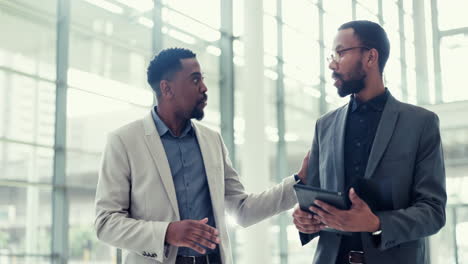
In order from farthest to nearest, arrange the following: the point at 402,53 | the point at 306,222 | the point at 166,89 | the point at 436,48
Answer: the point at 402,53, the point at 436,48, the point at 166,89, the point at 306,222

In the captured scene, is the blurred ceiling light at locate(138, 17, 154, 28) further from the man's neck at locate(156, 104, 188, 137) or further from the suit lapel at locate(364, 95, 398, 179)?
the suit lapel at locate(364, 95, 398, 179)

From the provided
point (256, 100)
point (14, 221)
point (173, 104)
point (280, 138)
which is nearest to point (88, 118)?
point (14, 221)

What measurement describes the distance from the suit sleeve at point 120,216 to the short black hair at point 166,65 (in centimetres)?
49

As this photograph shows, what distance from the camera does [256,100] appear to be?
987 cm

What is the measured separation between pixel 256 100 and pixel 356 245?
729cm

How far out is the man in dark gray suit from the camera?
8.05 ft

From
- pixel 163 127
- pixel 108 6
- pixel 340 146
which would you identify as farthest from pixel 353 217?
pixel 108 6

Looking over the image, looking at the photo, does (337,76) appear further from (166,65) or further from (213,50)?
(213,50)

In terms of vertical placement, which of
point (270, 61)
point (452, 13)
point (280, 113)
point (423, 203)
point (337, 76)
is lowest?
point (423, 203)

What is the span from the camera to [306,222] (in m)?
2.65

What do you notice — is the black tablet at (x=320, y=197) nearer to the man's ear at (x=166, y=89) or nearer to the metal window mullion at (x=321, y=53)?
the man's ear at (x=166, y=89)

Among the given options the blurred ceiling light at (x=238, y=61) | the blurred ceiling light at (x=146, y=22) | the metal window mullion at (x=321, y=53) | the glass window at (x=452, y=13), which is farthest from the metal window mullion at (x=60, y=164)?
the glass window at (x=452, y=13)

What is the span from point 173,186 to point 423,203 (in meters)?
1.24

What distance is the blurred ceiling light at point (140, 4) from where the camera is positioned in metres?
7.99
